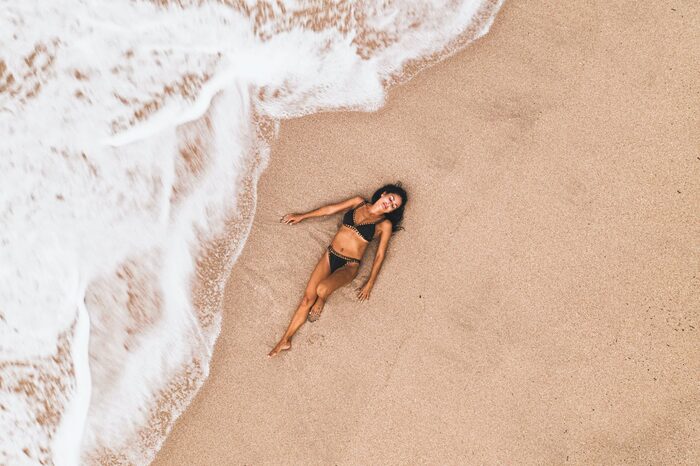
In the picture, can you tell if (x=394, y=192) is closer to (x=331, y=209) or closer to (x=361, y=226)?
(x=361, y=226)

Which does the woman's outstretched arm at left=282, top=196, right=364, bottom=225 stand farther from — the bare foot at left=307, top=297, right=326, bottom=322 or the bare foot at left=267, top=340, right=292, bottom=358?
the bare foot at left=267, top=340, right=292, bottom=358

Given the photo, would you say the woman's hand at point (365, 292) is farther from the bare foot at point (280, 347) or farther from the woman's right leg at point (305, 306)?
the bare foot at point (280, 347)

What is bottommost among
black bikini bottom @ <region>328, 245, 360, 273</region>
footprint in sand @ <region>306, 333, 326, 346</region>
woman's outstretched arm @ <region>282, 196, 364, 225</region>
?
footprint in sand @ <region>306, 333, 326, 346</region>

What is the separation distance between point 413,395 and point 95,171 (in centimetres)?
276

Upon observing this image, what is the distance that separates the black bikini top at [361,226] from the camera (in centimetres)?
295

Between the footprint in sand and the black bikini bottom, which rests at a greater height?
the black bikini bottom

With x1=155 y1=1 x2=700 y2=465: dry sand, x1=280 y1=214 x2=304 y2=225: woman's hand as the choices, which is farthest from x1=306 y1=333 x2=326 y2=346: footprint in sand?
x1=280 y1=214 x2=304 y2=225: woman's hand

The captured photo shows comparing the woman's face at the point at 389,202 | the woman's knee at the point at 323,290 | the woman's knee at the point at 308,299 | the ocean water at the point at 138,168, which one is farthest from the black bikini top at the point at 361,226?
the ocean water at the point at 138,168

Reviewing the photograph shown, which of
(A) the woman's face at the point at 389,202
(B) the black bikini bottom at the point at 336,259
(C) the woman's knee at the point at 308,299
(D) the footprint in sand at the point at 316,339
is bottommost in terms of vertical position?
(D) the footprint in sand at the point at 316,339

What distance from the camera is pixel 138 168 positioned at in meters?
2.94

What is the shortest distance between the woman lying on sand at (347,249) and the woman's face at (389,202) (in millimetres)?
57

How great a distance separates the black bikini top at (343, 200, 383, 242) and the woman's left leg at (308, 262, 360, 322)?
22 centimetres

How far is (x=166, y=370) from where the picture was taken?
296 cm

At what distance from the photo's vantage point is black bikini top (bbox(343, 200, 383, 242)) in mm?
2951
